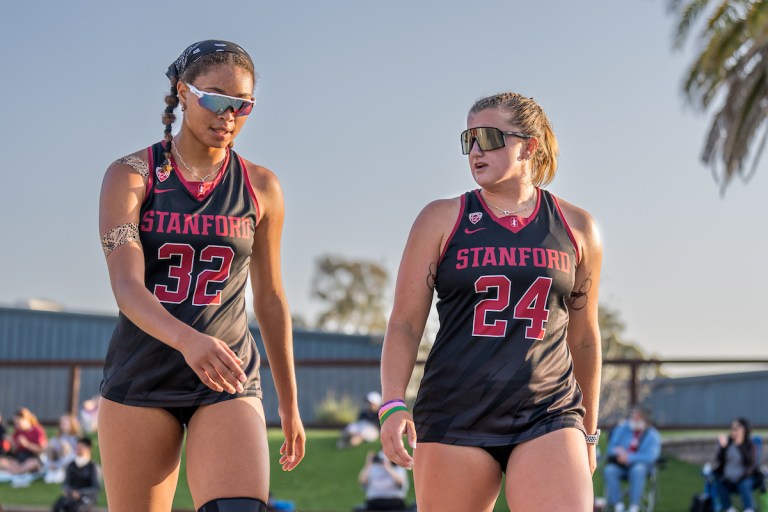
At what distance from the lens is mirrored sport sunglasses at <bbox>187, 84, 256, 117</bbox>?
167 inches

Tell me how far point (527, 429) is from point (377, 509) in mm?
11128

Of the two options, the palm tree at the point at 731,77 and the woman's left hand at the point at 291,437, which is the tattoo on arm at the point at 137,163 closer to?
the woman's left hand at the point at 291,437

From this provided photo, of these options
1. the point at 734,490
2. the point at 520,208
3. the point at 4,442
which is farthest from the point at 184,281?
the point at 4,442

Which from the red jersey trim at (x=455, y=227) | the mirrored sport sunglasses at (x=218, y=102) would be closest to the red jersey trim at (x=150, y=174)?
the mirrored sport sunglasses at (x=218, y=102)

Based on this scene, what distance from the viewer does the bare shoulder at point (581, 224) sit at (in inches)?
183

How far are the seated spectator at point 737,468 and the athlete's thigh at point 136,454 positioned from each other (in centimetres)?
1218

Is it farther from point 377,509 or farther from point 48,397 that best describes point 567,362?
point 48,397

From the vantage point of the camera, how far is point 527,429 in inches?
169

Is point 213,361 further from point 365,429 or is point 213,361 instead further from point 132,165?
point 365,429

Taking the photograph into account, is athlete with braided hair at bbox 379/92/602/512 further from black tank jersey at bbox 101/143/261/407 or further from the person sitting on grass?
the person sitting on grass

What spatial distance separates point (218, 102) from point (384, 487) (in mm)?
11568

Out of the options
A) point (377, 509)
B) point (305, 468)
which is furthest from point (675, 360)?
point (305, 468)

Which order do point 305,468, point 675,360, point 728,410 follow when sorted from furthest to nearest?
1. point 728,410
2. point 305,468
3. point 675,360

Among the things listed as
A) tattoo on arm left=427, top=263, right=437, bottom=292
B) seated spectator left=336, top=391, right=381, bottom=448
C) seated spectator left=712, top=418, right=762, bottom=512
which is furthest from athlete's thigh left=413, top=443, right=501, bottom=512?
seated spectator left=336, top=391, right=381, bottom=448
